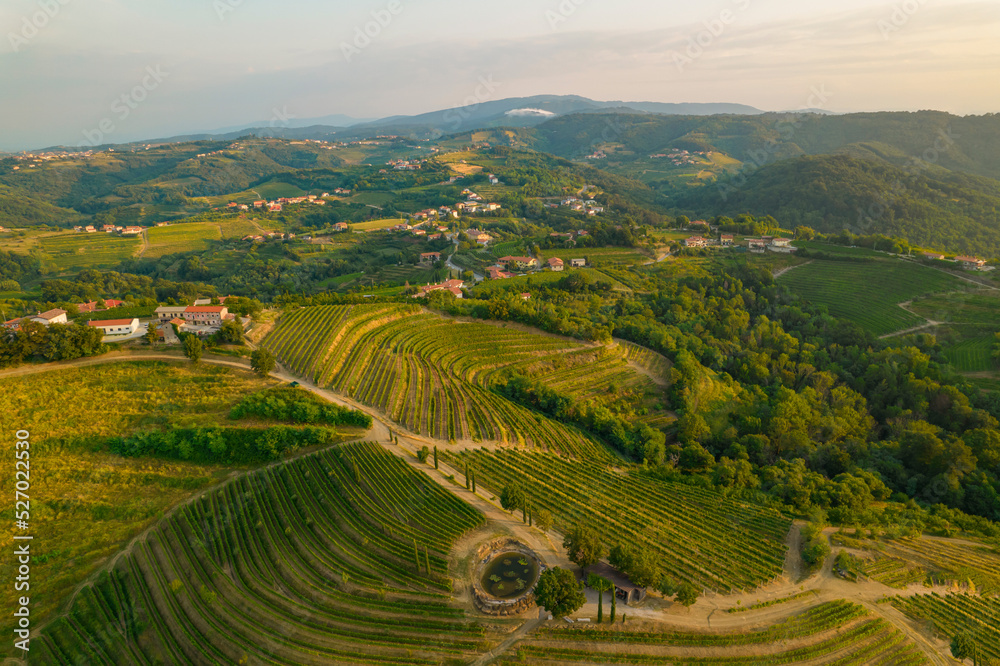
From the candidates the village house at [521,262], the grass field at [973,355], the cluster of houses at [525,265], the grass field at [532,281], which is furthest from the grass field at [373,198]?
the grass field at [973,355]

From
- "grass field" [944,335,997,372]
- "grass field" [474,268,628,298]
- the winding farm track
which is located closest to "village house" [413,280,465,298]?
"grass field" [474,268,628,298]

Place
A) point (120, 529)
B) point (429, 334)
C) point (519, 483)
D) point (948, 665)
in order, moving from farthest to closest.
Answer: point (429, 334), point (519, 483), point (120, 529), point (948, 665)

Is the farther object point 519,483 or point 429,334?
point 429,334

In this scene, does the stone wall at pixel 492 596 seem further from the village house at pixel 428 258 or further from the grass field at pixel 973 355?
the village house at pixel 428 258

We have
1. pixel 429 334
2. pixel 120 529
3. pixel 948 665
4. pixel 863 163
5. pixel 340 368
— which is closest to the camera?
pixel 948 665

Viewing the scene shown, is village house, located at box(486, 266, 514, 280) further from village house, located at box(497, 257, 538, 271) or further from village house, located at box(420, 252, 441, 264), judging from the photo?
village house, located at box(420, 252, 441, 264)

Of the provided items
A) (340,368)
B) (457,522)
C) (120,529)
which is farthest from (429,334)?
(120,529)

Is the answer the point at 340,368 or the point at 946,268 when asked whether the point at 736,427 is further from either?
the point at 946,268
